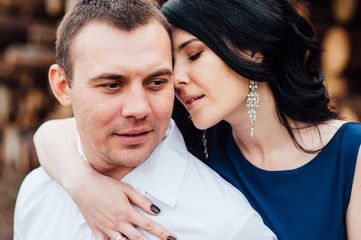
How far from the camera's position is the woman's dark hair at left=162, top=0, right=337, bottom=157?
1699mm

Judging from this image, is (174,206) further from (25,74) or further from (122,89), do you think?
(25,74)

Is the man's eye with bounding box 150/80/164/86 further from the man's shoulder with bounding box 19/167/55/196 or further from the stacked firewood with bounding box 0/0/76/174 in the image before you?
the stacked firewood with bounding box 0/0/76/174

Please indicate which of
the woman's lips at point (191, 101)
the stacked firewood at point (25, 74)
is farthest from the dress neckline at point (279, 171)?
the stacked firewood at point (25, 74)

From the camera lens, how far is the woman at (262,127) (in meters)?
1.66

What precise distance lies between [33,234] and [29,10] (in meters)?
3.17

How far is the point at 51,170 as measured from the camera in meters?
1.93

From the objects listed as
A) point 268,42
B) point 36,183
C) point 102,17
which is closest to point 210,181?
point 268,42

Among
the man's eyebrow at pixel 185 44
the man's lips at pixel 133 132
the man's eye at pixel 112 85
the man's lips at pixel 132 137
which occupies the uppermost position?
the man's eyebrow at pixel 185 44

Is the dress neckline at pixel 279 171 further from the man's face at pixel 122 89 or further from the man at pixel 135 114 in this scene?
the man's face at pixel 122 89

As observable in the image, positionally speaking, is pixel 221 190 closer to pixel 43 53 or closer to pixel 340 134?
pixel 340 134

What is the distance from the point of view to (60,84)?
1710mm

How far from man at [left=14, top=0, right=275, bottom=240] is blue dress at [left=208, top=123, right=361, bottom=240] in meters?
0.19

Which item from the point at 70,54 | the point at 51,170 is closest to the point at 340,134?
the point at 70,54

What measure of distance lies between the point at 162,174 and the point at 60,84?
2.07 feet
